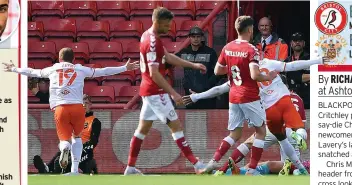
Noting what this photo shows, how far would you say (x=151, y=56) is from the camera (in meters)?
12.3

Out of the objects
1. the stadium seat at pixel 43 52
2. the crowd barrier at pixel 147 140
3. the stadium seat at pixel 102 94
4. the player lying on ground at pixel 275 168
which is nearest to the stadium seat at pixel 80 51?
the stadium seat at pixel 43 52

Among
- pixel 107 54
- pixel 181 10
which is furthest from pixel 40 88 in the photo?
pixel 181 10

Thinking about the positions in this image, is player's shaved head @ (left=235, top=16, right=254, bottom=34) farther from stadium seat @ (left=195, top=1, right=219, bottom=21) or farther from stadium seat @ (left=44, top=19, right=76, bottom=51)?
stadium seat @ (left=44, top=19, right=76, bottom=51)

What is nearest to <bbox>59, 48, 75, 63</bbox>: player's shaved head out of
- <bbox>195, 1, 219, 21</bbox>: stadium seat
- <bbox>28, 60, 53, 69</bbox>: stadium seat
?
<bbox>28, 60, 53, 69</bbox>: stadium seat

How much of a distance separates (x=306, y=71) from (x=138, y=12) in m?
4.57

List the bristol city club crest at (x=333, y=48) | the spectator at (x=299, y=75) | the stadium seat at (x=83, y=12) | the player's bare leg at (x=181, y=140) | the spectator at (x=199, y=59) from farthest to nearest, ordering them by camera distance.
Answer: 1. the stadium seat at (x=83, y=12)
2. the spectator at (x=199, y=59)
3. the spectator at (x=299, y=75)
4. the player's bare leg at (x=181, y=140)
5. the bristol city club crest at (x=333, y=48)

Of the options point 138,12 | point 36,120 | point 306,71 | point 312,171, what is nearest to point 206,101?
point 306,71

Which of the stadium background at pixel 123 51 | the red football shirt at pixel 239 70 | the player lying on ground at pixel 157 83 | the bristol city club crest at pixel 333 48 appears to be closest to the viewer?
the bristol city club crest at pixel 333 48

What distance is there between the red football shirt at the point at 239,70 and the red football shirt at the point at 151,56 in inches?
37.0

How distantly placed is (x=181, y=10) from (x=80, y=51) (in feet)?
6.80

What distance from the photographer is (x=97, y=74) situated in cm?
1397

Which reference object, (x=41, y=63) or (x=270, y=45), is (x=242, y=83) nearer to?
(x=270, y=45)

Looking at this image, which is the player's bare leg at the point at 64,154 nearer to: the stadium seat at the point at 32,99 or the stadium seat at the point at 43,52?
the stadium seat at the point at 32,99

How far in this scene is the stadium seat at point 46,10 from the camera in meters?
19.8
